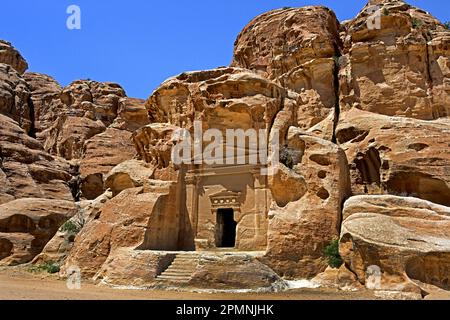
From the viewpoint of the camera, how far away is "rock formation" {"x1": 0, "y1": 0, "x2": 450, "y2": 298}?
17266 millimetres

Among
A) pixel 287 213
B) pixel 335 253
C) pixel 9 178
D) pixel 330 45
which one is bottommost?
pixel 335 253

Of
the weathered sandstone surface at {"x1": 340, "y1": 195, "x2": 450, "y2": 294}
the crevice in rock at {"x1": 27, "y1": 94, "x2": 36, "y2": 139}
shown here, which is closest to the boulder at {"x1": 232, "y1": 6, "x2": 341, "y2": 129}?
the weathered sandstone surface at {"x1": 340, "y1": 195, "x2": 450, "y2": 294}

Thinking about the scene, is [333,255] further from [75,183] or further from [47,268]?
[75,183]

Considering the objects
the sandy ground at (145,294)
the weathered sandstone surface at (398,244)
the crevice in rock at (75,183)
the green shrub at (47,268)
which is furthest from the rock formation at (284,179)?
the crevice in rock at (75,183)

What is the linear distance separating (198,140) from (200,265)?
8.73 metres

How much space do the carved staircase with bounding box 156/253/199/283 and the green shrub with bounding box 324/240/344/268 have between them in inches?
231

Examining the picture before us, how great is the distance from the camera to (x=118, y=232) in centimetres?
2069

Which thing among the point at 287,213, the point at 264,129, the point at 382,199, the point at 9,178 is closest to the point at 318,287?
the point at 287,213

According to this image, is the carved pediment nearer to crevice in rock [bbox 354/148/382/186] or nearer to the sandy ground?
the sandy ground

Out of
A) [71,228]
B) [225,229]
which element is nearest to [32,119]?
[71,228]

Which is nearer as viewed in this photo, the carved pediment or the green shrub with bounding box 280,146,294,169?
the green shrub with bounding box 280,146,294,169

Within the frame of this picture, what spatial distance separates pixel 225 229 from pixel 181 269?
7.09 meters

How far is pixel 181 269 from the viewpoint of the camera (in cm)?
1836
